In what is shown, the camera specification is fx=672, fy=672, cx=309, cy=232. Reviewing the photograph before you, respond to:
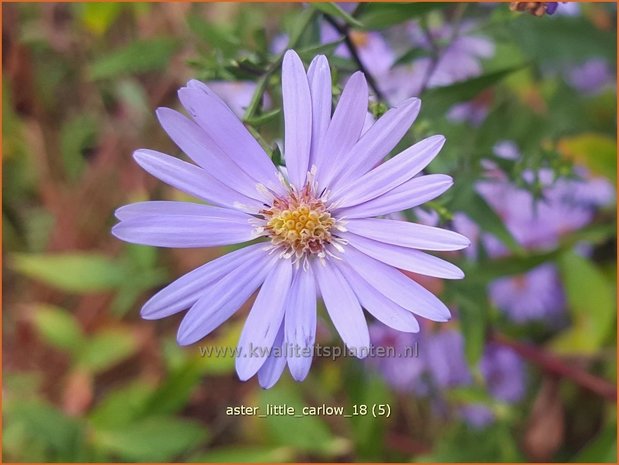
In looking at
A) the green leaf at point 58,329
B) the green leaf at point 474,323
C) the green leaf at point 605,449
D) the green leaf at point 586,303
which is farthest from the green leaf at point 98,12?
the green leaf at point 605,449

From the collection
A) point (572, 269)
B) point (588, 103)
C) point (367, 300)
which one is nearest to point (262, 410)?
point (572, 269)

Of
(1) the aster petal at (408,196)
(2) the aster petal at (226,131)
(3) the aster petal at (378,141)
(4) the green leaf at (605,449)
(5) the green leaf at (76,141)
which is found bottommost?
(4) the green leaf at (605,449)

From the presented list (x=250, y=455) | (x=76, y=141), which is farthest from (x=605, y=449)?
(x=76, y=141)

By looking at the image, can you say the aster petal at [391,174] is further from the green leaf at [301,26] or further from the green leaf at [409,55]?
the green leaf at [409,55]

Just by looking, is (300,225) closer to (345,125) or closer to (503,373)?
(345,125)

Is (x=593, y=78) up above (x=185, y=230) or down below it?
above

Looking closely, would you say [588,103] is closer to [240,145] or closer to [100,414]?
[240,145]
